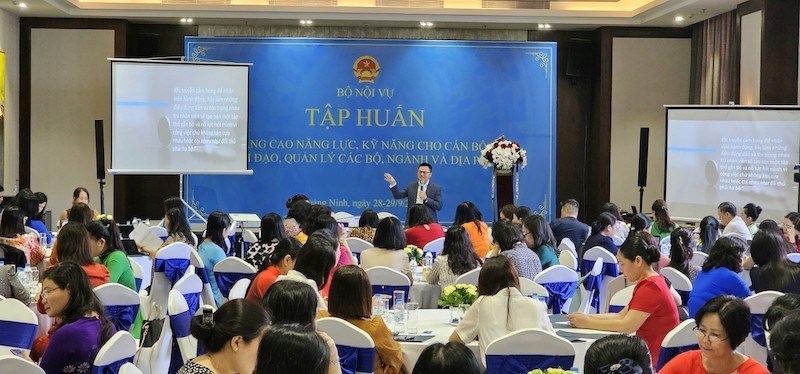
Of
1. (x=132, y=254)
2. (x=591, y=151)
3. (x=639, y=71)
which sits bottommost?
(x=132, y=254)

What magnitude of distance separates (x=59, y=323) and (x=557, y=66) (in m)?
12.1

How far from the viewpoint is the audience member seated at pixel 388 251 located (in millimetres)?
7434

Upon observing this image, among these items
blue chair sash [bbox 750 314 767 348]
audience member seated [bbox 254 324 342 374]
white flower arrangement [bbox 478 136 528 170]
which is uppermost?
white flower arrangement [bbox 478 136 528 170]

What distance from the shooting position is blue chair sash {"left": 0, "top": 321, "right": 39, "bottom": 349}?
4.80 m

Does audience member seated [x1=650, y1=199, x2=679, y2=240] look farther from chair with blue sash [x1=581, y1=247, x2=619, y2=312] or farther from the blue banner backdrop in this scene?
the blue banner backdrop

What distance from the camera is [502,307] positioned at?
190 inches

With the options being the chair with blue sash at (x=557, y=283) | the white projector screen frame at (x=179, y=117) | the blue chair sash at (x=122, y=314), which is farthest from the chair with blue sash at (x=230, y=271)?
the white projector screen frame at (x=179, y=117)

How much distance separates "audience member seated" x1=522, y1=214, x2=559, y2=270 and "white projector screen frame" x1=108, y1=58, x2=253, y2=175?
6.09 meters

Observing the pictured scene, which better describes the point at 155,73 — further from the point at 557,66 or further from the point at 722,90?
the point at 722,90

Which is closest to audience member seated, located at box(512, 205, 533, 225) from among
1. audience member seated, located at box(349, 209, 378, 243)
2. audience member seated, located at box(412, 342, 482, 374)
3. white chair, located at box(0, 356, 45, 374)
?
audience member seated, located at box(349, 209, 378, 243)

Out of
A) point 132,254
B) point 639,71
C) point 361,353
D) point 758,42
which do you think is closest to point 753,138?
point 758,42

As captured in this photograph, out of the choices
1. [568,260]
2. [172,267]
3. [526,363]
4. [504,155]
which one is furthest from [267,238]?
[504,155]

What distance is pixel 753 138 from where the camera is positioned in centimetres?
1216

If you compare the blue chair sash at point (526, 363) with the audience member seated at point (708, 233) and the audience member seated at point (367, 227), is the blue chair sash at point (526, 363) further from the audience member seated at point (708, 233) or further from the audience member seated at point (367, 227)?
the audience member seated at point (367, 227)
